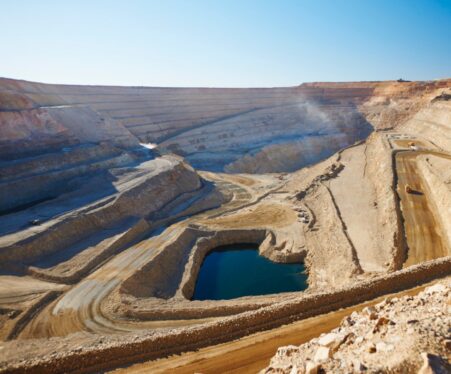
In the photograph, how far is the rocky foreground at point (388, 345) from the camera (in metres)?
6.84

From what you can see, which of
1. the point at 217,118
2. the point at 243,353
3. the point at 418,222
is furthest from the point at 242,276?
the point at 217,118

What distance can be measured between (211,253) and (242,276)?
537 centimetres

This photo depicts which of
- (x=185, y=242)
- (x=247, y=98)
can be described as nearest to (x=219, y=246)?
(x=185, y=242)

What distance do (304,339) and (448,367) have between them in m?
6.49

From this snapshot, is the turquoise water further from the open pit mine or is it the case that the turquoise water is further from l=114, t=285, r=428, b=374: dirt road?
l=114, t=285, r=428, b=374: dirt road

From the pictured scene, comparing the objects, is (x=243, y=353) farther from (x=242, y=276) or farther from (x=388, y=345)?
(x=242, y=276)

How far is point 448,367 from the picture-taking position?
6.58 metres

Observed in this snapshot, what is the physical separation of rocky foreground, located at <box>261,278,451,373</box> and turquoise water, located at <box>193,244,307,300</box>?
13793 mm

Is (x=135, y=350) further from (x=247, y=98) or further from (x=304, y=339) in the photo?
(x=247, y=98)

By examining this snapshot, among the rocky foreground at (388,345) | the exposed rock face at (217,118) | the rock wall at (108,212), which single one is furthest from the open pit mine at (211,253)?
the exposed rock face at (217,118)

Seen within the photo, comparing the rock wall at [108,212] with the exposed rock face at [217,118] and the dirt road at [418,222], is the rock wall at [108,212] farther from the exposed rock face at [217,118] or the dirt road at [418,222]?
the dirt road at [418,222]

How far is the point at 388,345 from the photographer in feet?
24.2

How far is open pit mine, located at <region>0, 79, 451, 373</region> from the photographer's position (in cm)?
1181

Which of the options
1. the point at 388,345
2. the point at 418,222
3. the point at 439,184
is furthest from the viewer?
the point at 439,184
